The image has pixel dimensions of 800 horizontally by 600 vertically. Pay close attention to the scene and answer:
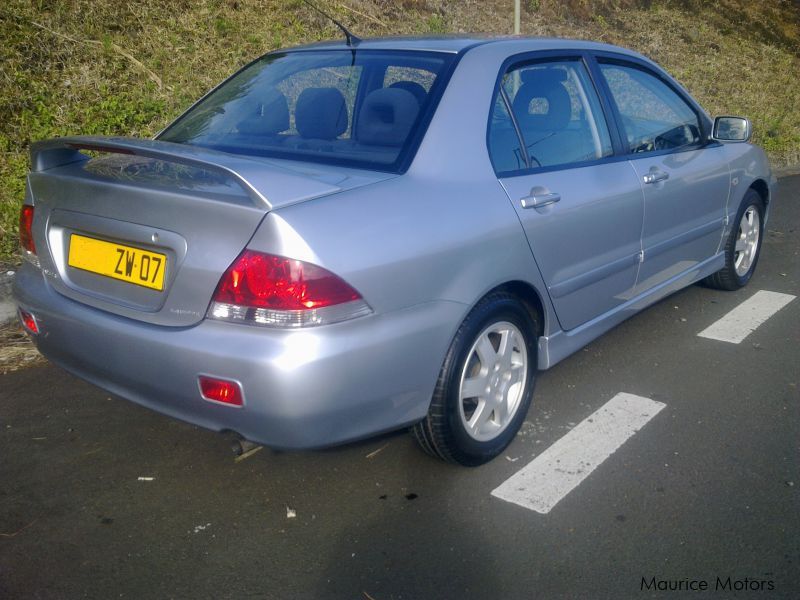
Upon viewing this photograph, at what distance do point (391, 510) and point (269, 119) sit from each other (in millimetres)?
1682

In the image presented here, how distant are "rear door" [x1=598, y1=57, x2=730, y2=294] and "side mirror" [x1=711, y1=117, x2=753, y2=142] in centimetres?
10

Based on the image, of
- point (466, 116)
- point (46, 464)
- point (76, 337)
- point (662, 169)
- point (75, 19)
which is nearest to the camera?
point (76, 337)

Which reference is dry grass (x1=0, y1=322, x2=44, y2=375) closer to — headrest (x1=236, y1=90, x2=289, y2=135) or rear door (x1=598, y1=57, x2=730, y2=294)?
headrest (x1=236, y1=90, x2=289, y2=135)

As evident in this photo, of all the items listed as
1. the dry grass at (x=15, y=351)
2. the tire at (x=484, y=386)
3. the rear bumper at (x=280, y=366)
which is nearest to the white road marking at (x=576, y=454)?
the tire at (x=484, y=386)

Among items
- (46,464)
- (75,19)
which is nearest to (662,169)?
(46,464)

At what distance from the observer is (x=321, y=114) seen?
11.1 feet

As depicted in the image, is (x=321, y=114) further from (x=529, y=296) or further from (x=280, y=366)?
(x=280, y=366)

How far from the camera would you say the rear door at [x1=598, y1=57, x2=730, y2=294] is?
4.06m

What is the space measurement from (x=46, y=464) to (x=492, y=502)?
177 centimetres

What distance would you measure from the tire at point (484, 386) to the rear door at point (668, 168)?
1.09 meters

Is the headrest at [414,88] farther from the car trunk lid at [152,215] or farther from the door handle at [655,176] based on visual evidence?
the door handle at [655,176]

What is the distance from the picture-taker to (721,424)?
3592mm

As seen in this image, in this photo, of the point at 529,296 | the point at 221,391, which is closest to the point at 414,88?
the point at 529,296

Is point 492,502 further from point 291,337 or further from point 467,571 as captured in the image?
point 291,337
